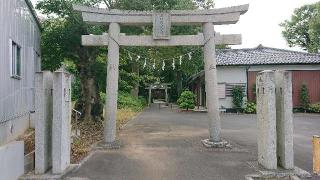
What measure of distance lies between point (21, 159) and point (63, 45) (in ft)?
35.5

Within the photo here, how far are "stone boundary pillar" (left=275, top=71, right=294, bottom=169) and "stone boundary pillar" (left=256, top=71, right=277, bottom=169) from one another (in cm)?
23

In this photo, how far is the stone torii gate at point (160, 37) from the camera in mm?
13367

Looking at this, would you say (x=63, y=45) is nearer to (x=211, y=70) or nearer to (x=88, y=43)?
(x=88, y=43)

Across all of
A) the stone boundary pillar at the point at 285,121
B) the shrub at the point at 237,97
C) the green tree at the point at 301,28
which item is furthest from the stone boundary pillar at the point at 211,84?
the green tree at the point at 301,28

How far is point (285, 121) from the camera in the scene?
926cm

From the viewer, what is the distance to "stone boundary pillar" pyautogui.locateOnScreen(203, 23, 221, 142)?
1340 centimetres

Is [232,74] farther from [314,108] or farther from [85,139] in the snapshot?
[85,139]

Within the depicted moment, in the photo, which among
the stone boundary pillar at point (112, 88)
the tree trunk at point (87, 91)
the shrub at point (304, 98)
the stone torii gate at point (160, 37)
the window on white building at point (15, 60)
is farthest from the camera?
the shrub at point (304, 98)

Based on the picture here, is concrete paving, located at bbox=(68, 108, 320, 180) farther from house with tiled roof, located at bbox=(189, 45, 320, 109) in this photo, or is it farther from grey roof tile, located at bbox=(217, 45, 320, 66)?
grey roof tile, located at bbox=(217, 45, 320, 66)

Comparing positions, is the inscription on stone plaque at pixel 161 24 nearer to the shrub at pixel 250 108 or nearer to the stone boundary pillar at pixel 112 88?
the stone boundary pillar at pixel 112 88

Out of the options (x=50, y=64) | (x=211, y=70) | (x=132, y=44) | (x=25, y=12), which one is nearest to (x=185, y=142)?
(x=211, y=70)

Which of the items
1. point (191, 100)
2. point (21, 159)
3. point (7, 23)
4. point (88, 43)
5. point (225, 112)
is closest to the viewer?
point (21, 159)

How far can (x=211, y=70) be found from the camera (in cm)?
1359

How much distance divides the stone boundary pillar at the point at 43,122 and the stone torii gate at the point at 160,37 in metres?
4.17
